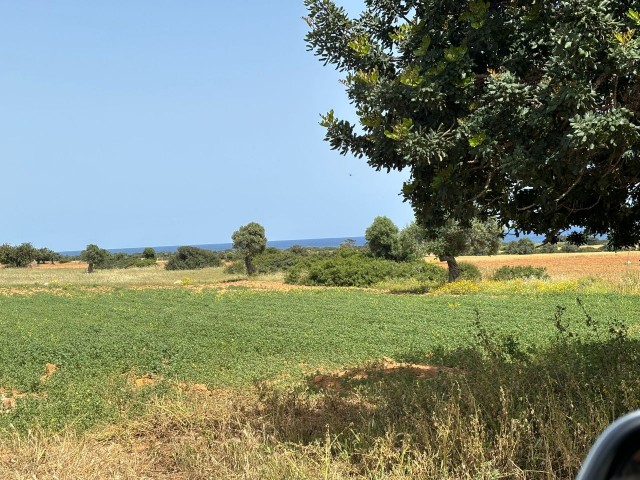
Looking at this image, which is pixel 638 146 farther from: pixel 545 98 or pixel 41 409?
pixel 41 409

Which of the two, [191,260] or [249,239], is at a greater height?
[249,239]

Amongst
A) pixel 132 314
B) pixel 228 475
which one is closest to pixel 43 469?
pixel 228 475

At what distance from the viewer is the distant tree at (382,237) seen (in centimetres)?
4806

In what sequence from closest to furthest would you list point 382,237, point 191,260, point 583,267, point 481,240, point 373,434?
point 373,434
point 481,240
point 583,267
point 382,237
point 191,260

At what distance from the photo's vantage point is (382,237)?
48.2m

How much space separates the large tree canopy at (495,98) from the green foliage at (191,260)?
2962 inches

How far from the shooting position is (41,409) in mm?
7535

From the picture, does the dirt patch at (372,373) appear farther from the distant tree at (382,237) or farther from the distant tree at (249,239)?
the distant tree at (249,239)

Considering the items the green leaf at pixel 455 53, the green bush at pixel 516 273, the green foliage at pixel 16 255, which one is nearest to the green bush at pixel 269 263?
the green bush at pixel 516 273

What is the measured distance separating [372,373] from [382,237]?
39079mm

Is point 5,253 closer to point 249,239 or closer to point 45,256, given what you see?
point 45,256

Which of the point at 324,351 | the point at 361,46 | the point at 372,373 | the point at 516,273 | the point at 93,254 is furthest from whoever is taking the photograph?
the point at 93,254

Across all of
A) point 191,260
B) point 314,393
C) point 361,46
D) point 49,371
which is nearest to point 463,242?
point 49,371

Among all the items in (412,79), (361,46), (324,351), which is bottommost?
(324,351)
